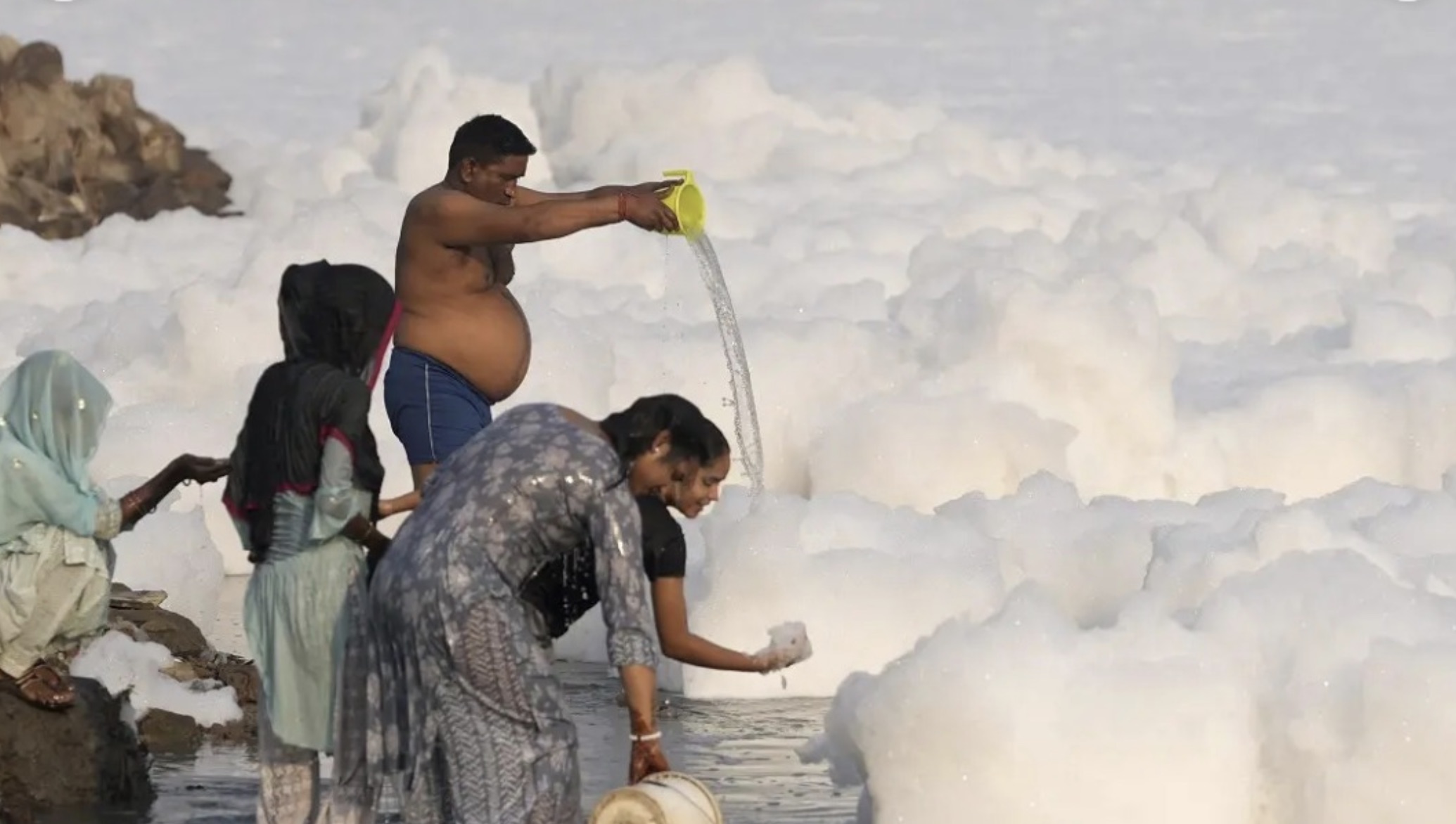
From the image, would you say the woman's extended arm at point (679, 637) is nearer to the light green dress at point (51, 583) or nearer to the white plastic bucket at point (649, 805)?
the white plastic bucket at point (649, 805)

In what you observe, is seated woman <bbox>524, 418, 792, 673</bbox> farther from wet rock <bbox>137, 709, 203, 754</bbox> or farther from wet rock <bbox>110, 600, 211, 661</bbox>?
wet rock <bbox>110, 600, 211, 661</bbox>

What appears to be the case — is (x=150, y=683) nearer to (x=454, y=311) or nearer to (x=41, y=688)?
(x=41, y=688)

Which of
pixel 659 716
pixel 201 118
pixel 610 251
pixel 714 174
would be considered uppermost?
pixel 201 118

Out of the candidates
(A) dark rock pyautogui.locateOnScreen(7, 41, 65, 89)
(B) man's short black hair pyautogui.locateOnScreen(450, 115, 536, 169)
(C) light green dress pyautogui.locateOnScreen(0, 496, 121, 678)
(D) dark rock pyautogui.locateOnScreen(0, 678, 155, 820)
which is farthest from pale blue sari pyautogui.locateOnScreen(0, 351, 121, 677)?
(A) dark rock pyautogui.locateOnScreen(7, 41, 65, 89)

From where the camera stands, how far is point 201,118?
29125 millimetres

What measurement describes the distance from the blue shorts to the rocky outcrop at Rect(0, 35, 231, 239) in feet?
54.0

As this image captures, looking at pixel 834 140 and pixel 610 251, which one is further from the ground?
pixel 834 140

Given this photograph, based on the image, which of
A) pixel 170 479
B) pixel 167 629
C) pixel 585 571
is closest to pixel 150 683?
pixel 167 629

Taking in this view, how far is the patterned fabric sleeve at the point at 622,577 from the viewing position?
583cm

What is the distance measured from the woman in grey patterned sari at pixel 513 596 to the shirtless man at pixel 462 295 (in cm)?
146

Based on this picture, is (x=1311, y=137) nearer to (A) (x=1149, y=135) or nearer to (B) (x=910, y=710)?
(A) (x=1149, y=135)

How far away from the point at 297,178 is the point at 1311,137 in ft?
34.8

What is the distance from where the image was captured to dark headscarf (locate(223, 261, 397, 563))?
253 inches

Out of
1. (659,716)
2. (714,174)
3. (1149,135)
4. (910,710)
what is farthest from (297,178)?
(910,710)
